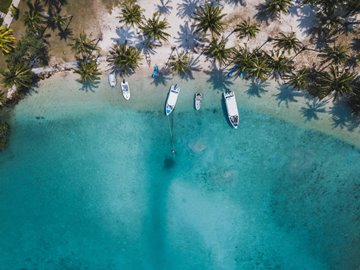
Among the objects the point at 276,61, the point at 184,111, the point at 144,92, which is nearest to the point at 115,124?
the point at 144,92

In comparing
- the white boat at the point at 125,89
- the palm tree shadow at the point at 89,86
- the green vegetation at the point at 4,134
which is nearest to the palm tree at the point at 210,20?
the white boat at the point at 125,89

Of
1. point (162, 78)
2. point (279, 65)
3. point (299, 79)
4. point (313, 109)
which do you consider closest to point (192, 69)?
point (162, 78)

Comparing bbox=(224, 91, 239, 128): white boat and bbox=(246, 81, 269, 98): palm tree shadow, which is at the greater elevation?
bbox=(246, 81, 269, 98): palm tree shadow

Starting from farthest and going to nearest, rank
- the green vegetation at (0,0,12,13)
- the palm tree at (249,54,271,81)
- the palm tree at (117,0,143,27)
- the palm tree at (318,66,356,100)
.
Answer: the green vegetation at (0,0,12,13) → the palm tree at (249,54,271,81) → the palm tree at (318,66,356,100) → the palm tree at (117,0,143,27)

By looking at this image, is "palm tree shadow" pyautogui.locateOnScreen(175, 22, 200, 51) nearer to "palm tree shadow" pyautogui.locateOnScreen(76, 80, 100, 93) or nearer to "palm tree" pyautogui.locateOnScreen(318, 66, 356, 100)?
"palm tree shadow" pyautogui.locateOnScreen(76, 80, 100, 93)

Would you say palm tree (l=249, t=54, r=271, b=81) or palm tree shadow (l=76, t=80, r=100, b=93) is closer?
palm tree (l=249, t=54, r=271, b=81)

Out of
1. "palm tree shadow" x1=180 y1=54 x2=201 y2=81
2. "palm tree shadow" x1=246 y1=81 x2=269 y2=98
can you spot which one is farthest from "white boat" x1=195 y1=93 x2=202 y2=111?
"palm tree shadow" x1=246 y1=81 x2=269 y2=98

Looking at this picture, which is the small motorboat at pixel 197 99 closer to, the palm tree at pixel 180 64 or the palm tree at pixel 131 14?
the palm tree at pixel 180 64

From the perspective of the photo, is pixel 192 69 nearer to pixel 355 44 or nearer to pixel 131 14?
pixel 131 14
